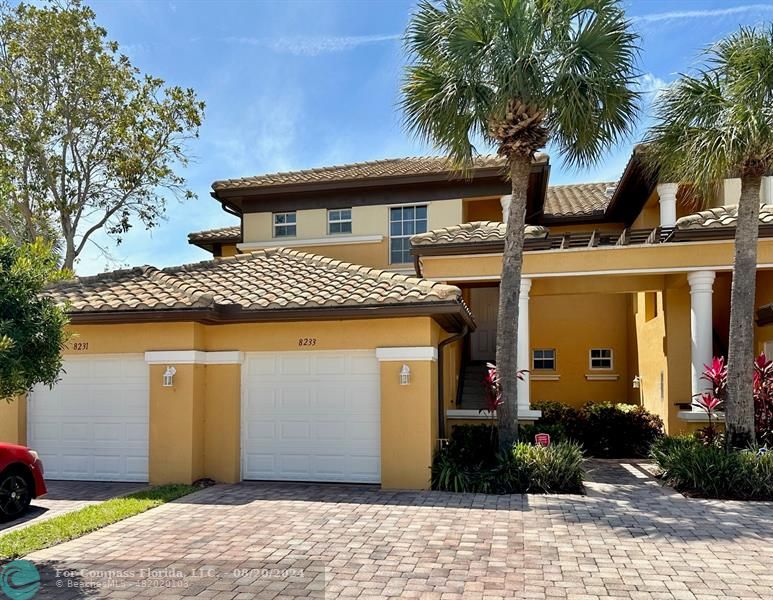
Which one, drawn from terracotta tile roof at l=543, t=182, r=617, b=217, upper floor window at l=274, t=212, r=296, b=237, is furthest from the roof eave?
terracotta tile roof at l=543, t=182, r=617, b=217

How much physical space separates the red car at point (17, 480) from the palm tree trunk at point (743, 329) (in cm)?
1124

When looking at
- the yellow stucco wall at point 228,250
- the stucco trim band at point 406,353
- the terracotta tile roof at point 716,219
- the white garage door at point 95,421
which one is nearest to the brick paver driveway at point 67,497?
the white garage door at point 95,421

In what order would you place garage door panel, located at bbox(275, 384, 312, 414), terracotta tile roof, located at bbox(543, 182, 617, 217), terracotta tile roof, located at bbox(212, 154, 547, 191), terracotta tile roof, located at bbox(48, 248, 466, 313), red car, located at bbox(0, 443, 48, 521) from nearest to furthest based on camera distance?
1. red car, located at bbox(0, 443, 48, 521)
2. terracotta tile roof, located at bbox(48, 248, 466, 313)
3. garage door panel, located at bbox(275, 384, 312, 414)
4. terracotta tile roof, located at bbox(212, 154, 547, 191)
5. terracotta tile roof, located at bbox(543, 182, 617, 217)

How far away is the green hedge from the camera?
32.7ft

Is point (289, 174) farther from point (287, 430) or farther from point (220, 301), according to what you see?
point (287, 430)

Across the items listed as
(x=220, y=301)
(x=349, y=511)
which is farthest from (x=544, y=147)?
Result: (x=349, y=511)

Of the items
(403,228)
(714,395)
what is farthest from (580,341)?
(714,395)

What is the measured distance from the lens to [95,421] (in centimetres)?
1134

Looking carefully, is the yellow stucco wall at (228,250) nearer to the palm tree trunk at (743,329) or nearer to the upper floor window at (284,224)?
the upper floor window at (284,224)

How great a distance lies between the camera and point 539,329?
20.1 metres

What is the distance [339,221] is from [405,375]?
29.1 ft

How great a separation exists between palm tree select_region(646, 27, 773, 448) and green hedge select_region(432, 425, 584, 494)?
3058 mm

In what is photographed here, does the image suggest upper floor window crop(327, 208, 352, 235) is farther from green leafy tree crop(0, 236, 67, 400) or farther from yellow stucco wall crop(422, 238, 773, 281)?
green leafy tree crop(0, 236, 67, 400)
